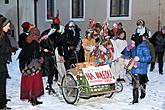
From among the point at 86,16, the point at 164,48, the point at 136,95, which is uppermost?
the point at 86,16

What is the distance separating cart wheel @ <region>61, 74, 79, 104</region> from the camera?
8.12 meters

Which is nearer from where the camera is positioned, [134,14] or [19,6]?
[134,14]

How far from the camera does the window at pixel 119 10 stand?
680 inches

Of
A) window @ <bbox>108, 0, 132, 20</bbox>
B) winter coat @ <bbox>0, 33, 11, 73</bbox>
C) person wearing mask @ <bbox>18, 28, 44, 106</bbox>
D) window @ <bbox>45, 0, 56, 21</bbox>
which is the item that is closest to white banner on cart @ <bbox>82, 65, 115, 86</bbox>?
person wearing mask @ <bbox>18, 28, 44, 106</bbox>

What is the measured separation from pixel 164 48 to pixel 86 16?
6.93 m

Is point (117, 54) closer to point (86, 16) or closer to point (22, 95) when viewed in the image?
point (22, 95)

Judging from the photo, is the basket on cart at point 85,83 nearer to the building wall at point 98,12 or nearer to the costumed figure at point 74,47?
the costumed figure at point 74,47

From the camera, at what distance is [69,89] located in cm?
834

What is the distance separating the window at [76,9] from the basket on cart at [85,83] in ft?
37.4

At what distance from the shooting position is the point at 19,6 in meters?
26.0

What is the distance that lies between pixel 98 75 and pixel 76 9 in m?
12.2

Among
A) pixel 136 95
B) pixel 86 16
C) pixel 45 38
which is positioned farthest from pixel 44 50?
pixel 86 16

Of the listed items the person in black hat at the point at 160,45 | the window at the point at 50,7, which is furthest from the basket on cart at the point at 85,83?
the window at the point at 50,7

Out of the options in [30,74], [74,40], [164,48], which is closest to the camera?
[30,74]
